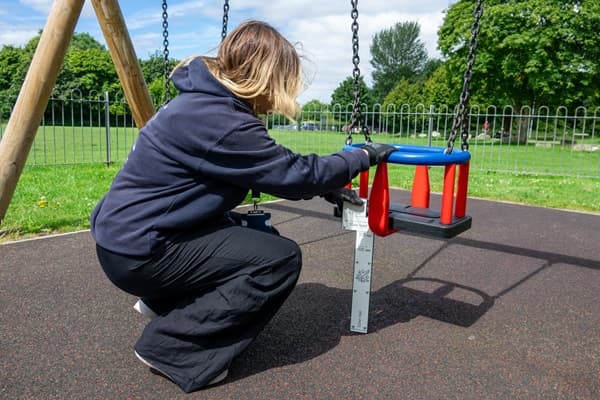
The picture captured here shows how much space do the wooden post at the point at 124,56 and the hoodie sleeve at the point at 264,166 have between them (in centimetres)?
245

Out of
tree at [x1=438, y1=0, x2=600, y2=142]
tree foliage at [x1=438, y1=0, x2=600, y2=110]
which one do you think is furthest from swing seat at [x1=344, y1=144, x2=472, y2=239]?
tree foliage at [x1=438, y1=0, x2=600, y2=110]

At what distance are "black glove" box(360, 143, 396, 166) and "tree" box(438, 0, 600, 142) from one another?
2404cm

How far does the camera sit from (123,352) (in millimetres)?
2504

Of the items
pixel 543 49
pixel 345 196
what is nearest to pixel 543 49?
pixel 543 49

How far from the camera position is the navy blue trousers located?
2158 millimetres

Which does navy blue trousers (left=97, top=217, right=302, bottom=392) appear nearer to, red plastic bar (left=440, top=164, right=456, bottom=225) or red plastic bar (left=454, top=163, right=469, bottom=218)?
red plastic bar (left=440, top=164, right=456, bottom=225)

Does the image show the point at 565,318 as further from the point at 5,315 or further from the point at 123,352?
the point at 5,315

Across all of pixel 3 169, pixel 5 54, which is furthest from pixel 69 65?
pixel 3 169

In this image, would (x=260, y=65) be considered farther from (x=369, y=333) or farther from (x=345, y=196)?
(x=369, y=333)

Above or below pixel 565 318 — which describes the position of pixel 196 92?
above

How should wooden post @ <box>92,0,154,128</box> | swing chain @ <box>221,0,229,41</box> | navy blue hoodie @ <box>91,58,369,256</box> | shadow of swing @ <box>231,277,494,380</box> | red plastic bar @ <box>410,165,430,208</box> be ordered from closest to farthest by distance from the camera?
navy blue hoodie @ <box>91,58,369,256</box>, shadow of swing @ <box>231,277,494,380</box>, red plastic bar @ <box>410,165,430,208</box>, swing chain @ <box>221,0,229,41</box>, wooden post @ <box>92,0,154,128</box>

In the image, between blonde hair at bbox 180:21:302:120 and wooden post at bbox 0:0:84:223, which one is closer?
blonde hair at bbox 180:21:302:120

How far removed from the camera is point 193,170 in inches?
81.7

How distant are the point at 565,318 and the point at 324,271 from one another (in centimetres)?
163
